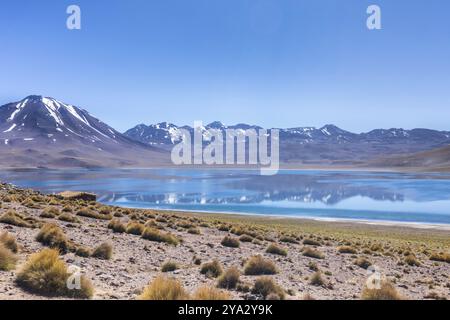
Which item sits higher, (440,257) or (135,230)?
(135,230)

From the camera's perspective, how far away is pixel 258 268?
10.3 meters

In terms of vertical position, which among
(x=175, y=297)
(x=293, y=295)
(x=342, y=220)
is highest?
(x=175, y=297)

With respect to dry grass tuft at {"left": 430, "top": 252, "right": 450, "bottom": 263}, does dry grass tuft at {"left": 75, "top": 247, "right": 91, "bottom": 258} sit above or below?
above

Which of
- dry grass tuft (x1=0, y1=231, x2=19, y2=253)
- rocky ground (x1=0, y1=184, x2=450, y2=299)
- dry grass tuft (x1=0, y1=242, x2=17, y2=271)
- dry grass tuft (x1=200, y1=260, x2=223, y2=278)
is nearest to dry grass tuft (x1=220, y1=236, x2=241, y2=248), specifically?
rocky ground (x1=0, y1=184, x2=450, y2=299)

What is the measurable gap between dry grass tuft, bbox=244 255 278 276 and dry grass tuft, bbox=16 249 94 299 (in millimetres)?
4275

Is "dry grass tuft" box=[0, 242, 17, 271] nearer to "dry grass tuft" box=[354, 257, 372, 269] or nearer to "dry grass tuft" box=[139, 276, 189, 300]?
"dry grass tuft" box=[139, 276, 189, 300]

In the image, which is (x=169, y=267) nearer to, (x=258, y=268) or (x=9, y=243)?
(x=258, y=268)

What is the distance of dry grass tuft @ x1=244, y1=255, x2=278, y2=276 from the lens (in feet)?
33.4

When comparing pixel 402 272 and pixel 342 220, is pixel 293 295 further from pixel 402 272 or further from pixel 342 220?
pixel 342 220

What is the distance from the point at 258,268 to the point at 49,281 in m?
5.11

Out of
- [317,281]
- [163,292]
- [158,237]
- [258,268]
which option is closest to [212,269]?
[258,268]
